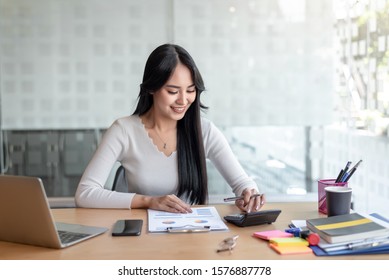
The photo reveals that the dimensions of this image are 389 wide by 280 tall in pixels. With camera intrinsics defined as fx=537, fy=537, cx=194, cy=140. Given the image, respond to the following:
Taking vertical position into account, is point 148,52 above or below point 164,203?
above

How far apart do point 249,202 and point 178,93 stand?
631mm

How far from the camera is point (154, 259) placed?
1.43 m

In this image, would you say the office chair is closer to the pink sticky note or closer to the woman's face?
the woman's face

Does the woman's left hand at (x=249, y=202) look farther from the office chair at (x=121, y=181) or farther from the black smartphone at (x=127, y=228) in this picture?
the office chair at (x=121, y=181)

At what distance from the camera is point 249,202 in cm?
Result: 206

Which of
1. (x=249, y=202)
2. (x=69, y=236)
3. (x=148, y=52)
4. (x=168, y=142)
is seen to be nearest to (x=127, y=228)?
(x=69, y=236)

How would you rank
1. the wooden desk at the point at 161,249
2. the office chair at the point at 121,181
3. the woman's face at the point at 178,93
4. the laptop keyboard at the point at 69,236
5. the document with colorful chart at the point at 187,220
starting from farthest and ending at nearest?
the office chair at the point at 121,181 < the woman's face at the point at 178,93 < the document with colorful chart at the point at 187,220 < the laptop keyboard at the point at 69,236 < the wooden desk at the point at 161,249

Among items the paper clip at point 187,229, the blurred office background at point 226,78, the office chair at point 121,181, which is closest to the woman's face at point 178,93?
the office chair at point 121,181

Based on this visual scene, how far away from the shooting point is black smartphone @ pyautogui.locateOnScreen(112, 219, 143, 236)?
5.48 ft

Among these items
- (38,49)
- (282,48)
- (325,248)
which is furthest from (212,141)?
(38,49)

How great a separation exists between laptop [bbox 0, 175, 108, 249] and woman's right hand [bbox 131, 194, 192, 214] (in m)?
0.43

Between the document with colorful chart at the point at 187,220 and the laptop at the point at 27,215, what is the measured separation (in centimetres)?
28

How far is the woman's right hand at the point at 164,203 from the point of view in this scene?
196 centimetres

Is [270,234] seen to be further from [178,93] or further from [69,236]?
[178,93]
